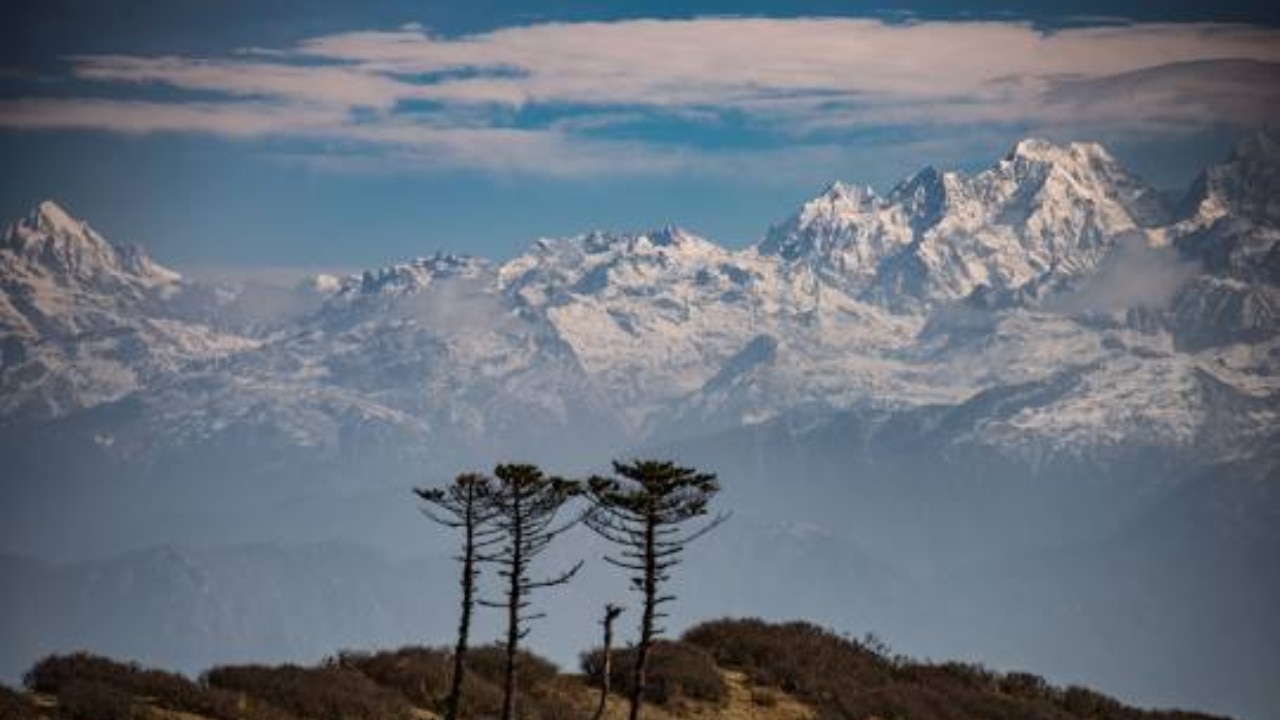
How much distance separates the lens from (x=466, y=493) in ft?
164

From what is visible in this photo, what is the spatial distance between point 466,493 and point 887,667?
2016cm

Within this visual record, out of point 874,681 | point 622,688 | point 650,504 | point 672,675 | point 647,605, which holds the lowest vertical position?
point 622,688

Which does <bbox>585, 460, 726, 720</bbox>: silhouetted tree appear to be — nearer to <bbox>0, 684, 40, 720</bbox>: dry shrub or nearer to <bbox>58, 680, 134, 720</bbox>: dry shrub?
<bbox>58, 680, 134, 720</bbox>: dry shrub

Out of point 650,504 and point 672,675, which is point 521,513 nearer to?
point 650,504

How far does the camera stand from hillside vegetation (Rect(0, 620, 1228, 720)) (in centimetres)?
4909

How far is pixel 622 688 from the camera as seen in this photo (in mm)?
58438

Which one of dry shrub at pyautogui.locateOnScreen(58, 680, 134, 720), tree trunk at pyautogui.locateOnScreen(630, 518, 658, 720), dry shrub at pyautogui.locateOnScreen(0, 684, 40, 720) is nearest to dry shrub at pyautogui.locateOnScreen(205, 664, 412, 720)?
dry shrub at pyautogui.locateOnScreen(58, 680, 134, 720)

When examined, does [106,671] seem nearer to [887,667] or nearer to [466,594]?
[466,594]

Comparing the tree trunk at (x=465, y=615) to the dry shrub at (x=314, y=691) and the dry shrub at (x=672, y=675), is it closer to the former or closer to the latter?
the dry shrub at (x=314, y=691)

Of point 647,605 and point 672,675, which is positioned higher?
point 647,605

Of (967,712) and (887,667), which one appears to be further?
(887,667)

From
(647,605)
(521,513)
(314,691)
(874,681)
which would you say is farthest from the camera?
(874,681)

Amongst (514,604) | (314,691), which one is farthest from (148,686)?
(514,604)

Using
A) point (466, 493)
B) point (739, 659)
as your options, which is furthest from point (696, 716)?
point (466, 493)
